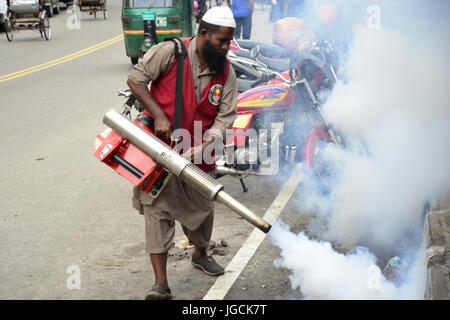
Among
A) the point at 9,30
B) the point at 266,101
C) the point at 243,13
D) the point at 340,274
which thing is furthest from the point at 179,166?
the point at 9,30

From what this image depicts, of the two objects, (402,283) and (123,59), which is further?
(123,59)

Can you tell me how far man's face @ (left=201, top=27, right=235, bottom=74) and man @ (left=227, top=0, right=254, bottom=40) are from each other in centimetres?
869

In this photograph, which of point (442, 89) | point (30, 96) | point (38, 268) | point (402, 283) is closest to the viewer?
point (402, 283)

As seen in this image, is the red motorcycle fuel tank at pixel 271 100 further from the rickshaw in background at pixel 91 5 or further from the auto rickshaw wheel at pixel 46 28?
the rickshaw in background at pixel 91 5

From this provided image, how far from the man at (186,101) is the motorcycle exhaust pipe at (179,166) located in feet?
0.65

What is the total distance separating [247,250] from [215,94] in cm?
132

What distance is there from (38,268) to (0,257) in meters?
0.39

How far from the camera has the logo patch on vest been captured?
11.3 ft

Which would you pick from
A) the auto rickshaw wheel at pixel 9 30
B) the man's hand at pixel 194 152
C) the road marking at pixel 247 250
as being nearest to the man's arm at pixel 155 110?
the man's hand at pixel 194 152

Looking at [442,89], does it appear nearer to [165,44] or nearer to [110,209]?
[165,44]

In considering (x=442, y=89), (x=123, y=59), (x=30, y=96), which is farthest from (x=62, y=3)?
(x=442, y=89)

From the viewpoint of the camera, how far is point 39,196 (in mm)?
5422

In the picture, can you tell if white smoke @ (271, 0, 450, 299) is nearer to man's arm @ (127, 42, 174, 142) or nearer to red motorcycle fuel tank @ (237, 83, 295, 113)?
red motorcycle fuel tank @ (237, 83, 295, 113)

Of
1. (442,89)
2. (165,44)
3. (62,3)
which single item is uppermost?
(165,44)
